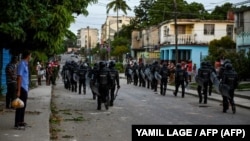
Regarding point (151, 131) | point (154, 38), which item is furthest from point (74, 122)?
point (154, 38)

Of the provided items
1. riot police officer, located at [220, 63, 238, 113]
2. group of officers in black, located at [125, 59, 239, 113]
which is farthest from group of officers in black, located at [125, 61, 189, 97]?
riot police officer, located at [220, 63, 238, 113]

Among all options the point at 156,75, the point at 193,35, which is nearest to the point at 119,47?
the point at 193,35

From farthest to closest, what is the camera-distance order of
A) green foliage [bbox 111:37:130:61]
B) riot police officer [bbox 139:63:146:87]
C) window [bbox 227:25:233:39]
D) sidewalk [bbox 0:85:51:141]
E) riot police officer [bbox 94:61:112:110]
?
green foliage [bbox 111:37:130:61]
window [bbox 227:25:233:39]
riot police officer [bbox 139:63:146:87]
riot police officer [bbox 94:61:112:110]
sidewalk [bbox 0:85:51:141]

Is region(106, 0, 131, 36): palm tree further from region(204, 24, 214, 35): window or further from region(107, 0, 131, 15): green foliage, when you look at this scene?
region(204, 24, 214, 35): window

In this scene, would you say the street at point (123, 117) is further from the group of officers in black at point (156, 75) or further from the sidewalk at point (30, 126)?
the group of officers in black at point (156, 75)

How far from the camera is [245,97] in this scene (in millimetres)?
23797

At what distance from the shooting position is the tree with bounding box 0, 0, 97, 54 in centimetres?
1262

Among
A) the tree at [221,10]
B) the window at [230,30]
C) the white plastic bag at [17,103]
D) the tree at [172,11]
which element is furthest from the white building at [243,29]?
the tree at [221,10]

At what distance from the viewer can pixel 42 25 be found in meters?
14.2

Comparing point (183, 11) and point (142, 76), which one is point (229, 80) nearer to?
point (142, 76)

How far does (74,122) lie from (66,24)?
3076 mm

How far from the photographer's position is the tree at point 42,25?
12625mm

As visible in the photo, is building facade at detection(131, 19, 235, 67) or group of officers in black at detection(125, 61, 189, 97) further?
building facade at detection(131, 19, 235, 67)

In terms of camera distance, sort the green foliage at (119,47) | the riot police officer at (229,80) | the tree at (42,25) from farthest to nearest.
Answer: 1. the green foliage at (119,47)
2. the riot police officer at (229,80)
3. the tree at (42,25)
